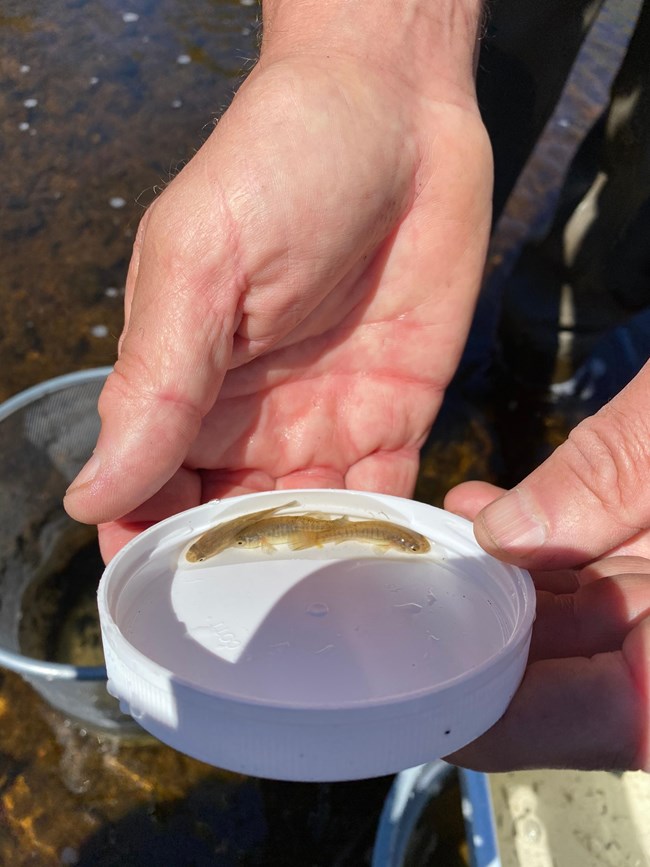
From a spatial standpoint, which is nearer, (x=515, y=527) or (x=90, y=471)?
(x=515, y=527)

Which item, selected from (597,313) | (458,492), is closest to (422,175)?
(458,492)

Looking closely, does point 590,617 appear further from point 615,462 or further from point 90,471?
point 90,471

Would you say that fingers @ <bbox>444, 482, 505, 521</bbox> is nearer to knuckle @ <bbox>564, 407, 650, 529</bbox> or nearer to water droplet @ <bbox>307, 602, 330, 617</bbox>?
knuckle @ <bbox>564, 407, 650, 529</bbox>

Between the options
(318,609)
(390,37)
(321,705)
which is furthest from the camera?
(390,37)

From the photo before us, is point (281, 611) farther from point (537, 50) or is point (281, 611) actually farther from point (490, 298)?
point (490, 298)

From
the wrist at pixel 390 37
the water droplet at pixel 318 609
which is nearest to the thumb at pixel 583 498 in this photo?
the water droplet at pixel 318 609

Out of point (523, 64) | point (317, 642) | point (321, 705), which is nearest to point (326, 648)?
point (317, 642)
